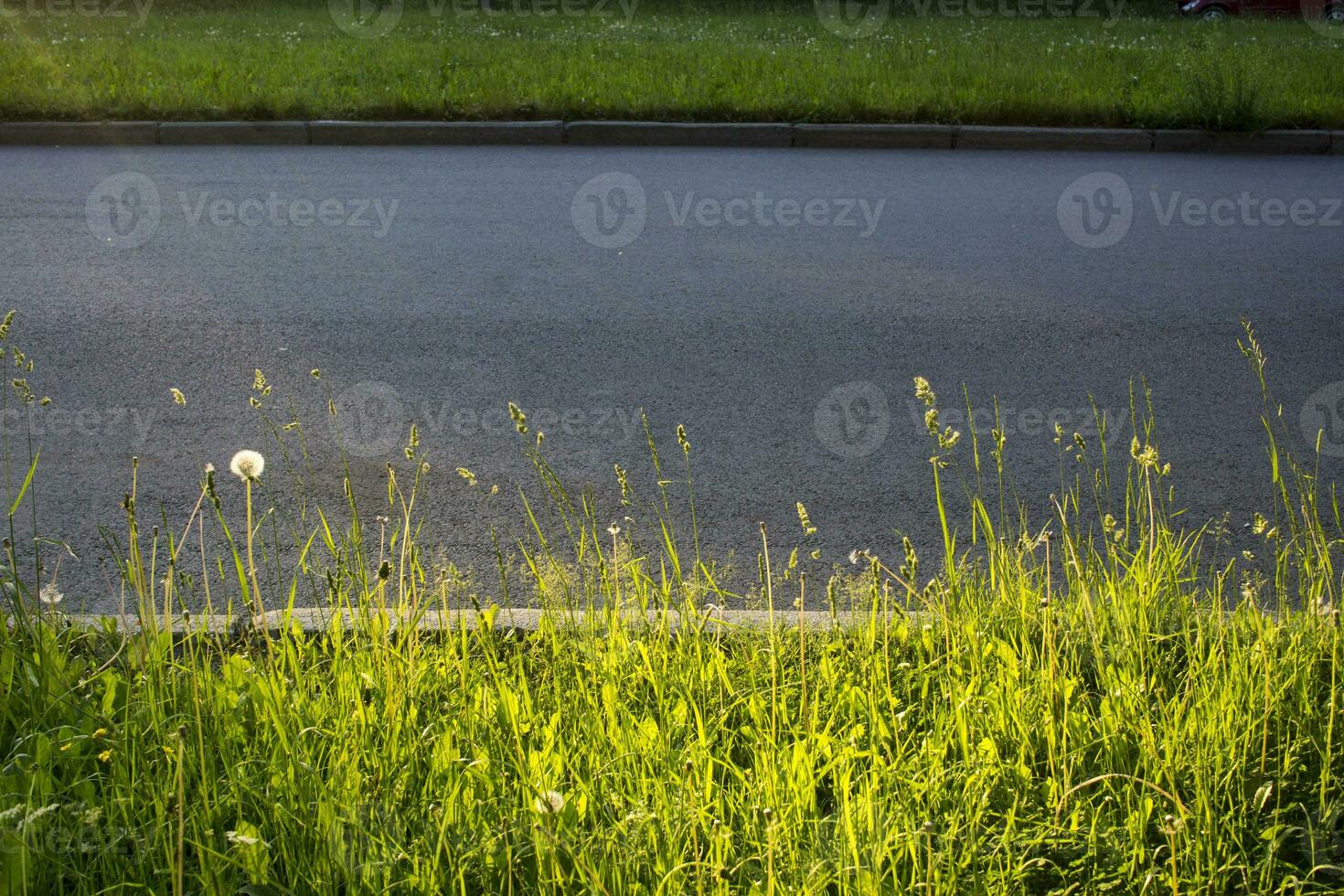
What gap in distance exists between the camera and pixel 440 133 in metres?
10.7

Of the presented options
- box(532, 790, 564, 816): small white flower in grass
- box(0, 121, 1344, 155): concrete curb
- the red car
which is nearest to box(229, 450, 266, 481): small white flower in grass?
box(532, 790, 564, 816): small white flower in grass

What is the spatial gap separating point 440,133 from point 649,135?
5.72ft

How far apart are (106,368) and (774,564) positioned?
3135mm

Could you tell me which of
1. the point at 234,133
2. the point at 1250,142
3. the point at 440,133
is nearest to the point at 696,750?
the point at 440,133

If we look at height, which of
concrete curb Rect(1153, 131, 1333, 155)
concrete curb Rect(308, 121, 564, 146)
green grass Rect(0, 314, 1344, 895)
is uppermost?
concrete curb Rect(308, 121, 564, 146)

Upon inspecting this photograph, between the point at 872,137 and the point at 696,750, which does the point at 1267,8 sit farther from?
the point at 696,750

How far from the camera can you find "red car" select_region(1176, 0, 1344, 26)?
23.5 m

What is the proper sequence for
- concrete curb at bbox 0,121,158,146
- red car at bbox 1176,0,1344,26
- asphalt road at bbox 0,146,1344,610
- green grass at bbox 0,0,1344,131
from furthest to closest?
red car at bbox 1176,0,1344,26 → green grass at bbox 0,0,1344,131 → concrete curb at bbox 0,121,158,146 → asphalt road at bbox 0,146,1344,610

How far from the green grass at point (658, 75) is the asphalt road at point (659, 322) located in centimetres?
132

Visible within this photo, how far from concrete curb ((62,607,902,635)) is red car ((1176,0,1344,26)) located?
23099 millimetres

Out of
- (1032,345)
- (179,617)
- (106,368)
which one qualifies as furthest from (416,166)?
(179,617)

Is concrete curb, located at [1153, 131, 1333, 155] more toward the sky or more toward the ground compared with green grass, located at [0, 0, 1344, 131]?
more toward the ground

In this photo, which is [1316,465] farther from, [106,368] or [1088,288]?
[106,368]

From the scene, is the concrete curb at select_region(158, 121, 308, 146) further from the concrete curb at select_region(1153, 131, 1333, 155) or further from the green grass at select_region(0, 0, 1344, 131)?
the concrete curb at select_region(1153, 131, 1333, 155)
